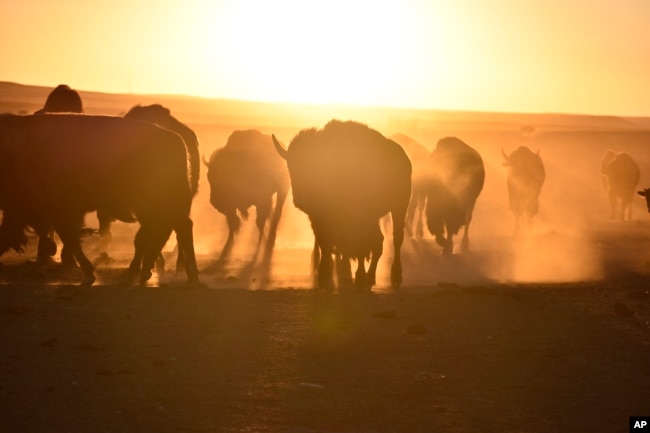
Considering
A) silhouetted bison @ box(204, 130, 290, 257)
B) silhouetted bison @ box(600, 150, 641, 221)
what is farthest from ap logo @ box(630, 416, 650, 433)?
silhouetted bison @ box(600, 150, 641, 221)

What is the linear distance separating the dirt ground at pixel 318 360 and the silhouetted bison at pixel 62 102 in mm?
5831

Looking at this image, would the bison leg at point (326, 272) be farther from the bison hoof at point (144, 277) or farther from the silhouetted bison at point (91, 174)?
the bison hoof at point (144, 277)

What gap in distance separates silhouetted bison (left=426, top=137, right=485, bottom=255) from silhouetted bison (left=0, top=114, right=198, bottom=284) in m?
9.33

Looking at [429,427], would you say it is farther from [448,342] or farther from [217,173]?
[217,173]

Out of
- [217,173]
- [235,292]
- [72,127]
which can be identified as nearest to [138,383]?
[235,292]

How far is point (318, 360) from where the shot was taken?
8523mm

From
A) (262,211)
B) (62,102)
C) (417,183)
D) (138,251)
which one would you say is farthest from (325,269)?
(417,183)

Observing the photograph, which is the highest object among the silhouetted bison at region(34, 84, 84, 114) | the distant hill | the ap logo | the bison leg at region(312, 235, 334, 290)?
the silhouetted bison at region(34, 84, 84, 114)

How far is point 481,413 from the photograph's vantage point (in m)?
7.20

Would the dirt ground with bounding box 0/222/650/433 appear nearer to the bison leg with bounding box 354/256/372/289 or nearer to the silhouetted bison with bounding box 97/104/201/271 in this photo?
the bison leg with bounding box 354/256/372/289

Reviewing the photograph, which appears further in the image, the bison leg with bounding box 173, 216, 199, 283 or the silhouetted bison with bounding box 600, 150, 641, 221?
the silhouetted bison with bounding box 600, 150, 641, 221

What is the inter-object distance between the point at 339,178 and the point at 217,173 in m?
8.46

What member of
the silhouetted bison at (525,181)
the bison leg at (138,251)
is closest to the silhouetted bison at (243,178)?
the silhouetted bison at (525,181)

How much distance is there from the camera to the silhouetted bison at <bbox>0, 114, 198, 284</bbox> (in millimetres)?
13062
